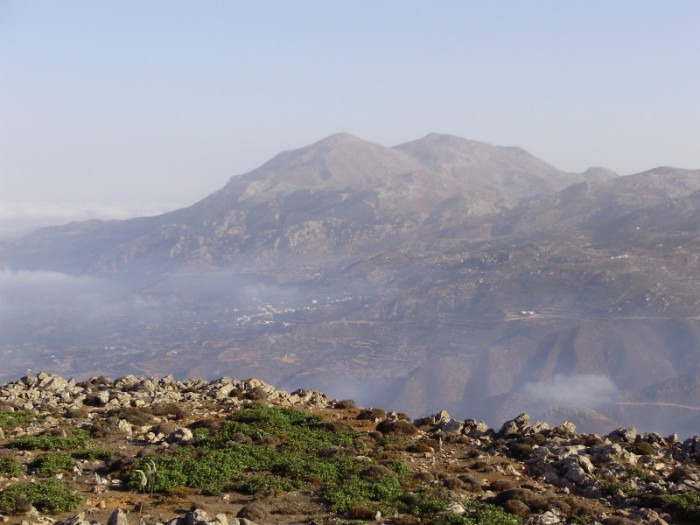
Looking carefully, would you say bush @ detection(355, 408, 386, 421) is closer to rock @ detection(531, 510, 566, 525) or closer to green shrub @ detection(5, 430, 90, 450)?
green shrub @ detection(5, 430, 90, 450)

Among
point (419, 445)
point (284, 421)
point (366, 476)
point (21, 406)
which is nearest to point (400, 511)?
point (366, 476)

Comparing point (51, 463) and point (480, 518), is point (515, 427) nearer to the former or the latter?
point (480, 518)

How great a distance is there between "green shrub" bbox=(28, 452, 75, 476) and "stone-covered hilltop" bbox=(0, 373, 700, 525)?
0.05m

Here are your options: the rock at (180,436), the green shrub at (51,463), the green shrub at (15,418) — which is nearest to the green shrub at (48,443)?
the green shrub at (51,463)

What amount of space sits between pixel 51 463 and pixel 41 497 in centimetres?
387

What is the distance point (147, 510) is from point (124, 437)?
977cm

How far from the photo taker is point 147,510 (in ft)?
82.9

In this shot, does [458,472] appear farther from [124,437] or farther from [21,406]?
[21,406]

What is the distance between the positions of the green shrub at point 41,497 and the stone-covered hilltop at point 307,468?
54mm

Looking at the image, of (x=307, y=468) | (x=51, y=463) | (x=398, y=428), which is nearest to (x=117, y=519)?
(x=51, y=463)

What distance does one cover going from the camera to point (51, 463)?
94.2ft

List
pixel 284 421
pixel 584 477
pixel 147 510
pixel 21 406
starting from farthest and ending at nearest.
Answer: pixel 21 406
pixel 284 421
pixel 584 477
pixel 147 510

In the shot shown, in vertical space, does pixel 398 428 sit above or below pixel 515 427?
above

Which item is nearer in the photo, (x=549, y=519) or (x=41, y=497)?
(x=41, y=497)
